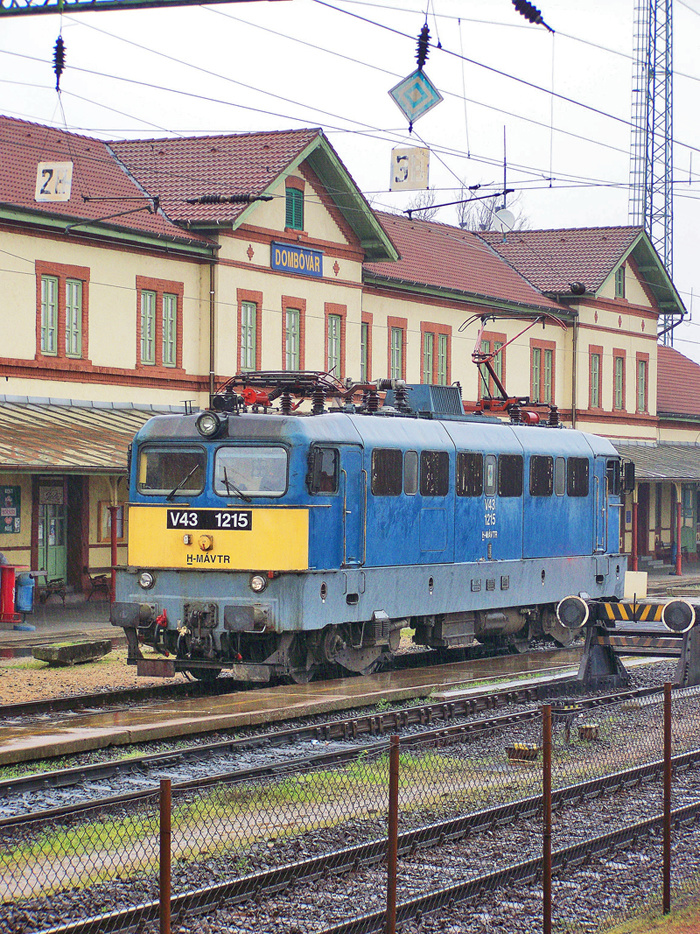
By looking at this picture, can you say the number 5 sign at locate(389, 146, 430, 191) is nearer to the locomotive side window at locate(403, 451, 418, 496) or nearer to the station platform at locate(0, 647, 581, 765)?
the locomotive side window at locate(403, 451, 418, 496)

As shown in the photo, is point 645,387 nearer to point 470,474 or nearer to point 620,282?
point 620,282

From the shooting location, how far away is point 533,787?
38.6 ft

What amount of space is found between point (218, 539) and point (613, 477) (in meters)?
9.12

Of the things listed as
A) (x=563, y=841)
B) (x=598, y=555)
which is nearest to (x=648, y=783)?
(x=563, y=841)

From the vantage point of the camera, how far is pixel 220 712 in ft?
48.0

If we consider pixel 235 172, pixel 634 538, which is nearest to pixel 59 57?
pixel 235 172

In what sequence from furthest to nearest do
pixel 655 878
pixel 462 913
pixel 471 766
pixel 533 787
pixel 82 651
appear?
pixel 82 651 < pixel 471 766 < pixel 533 787 < pixel 655 878 < pixel 462 913

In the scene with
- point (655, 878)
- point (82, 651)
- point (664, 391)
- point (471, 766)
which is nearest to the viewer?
point (655, 878)

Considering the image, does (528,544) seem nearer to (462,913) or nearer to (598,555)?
(598,555)

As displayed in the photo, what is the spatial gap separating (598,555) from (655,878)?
1376 centimetres

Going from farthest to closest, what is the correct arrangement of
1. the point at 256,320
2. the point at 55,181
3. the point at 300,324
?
the point at 300,324 < the point at 256,320 < the point at 55,181

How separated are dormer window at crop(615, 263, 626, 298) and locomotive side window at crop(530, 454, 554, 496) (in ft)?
83.4

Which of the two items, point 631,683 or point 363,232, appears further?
point 363,232

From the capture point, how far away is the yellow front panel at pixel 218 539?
16328 mm
